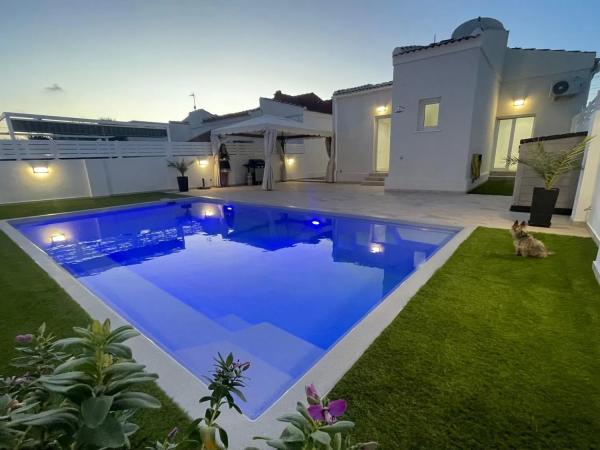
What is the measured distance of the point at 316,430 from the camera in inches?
23.5

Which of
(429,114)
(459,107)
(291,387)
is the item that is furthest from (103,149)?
(459,107)

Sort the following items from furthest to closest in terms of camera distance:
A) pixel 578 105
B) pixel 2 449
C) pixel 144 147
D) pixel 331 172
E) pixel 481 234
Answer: pixel 331 172
pixel 144 147
pixel 578 105
pixel 481 234
pixel 2 449

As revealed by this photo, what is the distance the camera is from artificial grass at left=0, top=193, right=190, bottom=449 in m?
1.48

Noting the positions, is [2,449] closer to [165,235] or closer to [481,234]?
[481,234]

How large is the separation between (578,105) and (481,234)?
10894 millimetres

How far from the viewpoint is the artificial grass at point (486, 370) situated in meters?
1.43

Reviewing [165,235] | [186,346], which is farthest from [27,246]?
[186,346]

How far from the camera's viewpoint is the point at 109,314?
2.68 m

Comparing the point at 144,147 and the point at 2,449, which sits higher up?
the point at 144,147

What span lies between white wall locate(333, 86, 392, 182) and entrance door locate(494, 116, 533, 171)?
5548 mm

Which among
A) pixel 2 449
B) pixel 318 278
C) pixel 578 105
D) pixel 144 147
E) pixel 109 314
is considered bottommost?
pixel 318 278

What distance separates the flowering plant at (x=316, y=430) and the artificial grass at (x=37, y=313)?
86 cm

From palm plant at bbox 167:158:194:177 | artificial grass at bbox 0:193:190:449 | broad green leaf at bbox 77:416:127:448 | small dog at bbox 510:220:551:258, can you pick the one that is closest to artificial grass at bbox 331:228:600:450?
small dog at bbox 510:220:551:258

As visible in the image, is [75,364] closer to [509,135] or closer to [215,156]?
[215,156]
